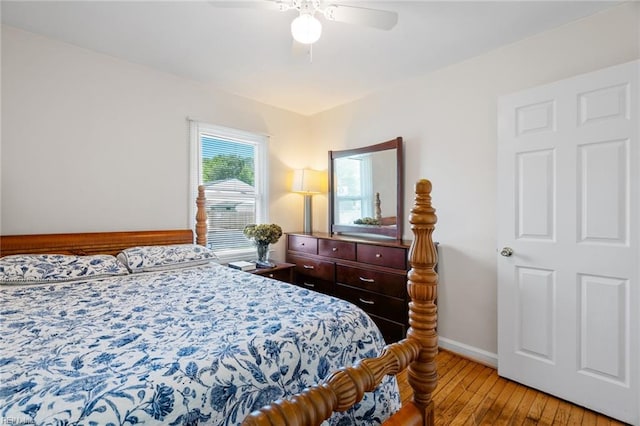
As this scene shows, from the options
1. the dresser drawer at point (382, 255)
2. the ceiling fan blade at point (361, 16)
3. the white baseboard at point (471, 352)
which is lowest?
the white baseboard at point (471, 352)

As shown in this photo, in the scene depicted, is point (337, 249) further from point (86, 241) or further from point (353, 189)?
point (86, 241)

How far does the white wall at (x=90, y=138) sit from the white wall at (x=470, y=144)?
6.78 ft

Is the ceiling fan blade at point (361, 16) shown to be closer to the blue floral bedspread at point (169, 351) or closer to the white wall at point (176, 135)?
the white wall at point (176, 135)

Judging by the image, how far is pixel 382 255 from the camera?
2570 millimetres

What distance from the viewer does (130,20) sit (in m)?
1.98

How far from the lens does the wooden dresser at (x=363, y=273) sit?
8.05 feet

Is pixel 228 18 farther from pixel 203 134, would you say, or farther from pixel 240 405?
pixel 240 405

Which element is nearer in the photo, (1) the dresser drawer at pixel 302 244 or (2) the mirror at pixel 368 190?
(2) the mirror at pixel 368 190

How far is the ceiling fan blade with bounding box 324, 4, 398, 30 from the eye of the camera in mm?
1600

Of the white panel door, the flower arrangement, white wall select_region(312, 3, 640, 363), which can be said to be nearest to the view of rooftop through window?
the flower arrangement

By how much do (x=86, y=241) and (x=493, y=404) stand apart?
306 cm

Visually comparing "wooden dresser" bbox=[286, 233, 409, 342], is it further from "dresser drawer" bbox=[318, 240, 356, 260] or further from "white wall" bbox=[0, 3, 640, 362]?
"white wall" bbox=[0, 3, 640, 362]

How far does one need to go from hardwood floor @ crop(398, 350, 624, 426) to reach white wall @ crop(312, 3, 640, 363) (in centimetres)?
31

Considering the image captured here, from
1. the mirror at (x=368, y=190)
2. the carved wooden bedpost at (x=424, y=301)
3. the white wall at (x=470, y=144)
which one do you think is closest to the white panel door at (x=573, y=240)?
the white wall at (x=470, y=144)
